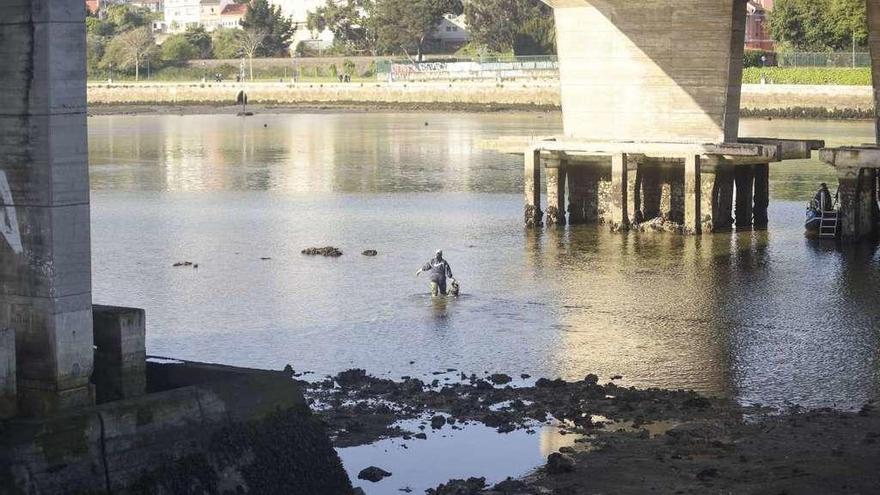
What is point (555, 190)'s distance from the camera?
47719 millimetres

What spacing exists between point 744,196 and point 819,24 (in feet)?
221

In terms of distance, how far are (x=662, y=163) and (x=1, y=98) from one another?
3122cm

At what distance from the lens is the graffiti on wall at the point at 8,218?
1692 centimetres

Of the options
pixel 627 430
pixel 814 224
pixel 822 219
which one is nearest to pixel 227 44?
pixel 814 224

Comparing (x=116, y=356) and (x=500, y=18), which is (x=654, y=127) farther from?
(x=500, y=18)

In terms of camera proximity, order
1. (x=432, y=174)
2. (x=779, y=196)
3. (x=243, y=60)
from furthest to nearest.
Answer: (x=243, y=60) < (x=432, y=174) < (x=779, y=196)

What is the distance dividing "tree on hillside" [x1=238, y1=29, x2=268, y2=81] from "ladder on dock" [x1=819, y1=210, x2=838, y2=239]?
122430 mm

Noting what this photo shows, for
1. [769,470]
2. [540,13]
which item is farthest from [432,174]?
[540,13]

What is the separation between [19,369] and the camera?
17.0 m

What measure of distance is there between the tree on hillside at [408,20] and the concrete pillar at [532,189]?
335 feet

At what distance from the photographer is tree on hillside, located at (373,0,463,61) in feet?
486

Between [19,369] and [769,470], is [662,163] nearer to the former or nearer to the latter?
[769,470]

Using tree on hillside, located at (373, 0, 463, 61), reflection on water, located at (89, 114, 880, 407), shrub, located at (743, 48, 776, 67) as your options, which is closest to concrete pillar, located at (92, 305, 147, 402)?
reflection on water, located at (89, 114, 880, 407)

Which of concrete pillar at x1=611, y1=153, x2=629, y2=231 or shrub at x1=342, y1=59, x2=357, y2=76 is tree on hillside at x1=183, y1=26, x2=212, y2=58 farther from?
concrete pillar at x1=611, y1=153, x2=629, y2=231
